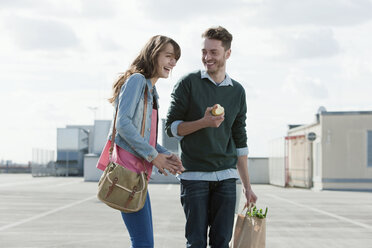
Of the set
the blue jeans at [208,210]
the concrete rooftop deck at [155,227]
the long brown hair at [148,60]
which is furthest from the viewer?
the concrete rooftop deck at [155,227]

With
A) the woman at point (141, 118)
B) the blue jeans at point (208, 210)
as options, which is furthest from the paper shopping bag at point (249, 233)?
the woman at point (141, 118)

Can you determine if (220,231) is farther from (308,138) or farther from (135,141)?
(308,138)

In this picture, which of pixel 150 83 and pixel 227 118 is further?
pixel 227 118

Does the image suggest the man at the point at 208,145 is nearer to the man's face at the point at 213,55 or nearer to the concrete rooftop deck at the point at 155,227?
the man's face at the point at 213,55

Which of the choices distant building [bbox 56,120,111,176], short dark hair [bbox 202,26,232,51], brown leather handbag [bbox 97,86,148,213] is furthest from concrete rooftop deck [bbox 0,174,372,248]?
distant building [bbox 56,120,111,176]

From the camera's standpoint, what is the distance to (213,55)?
3906mm

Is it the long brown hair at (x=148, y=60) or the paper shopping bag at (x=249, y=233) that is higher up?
the long brown hair at (x=148, y=60)

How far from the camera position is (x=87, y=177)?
121 ft

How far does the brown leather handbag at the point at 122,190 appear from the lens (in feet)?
10.9

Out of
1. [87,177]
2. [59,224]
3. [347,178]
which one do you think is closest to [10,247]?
[59,224]

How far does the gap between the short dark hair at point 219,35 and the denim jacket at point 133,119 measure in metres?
0.66

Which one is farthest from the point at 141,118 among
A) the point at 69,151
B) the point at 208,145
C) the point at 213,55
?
the point at 69,151

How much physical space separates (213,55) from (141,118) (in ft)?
2.51

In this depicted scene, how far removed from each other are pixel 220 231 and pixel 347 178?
2437cm
